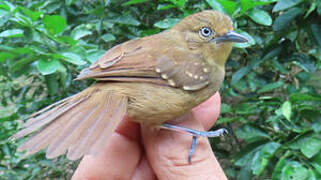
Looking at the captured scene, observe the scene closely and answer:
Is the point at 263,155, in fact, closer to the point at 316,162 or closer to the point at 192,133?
the point at 316,162

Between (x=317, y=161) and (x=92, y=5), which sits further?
(x=92, y=5)

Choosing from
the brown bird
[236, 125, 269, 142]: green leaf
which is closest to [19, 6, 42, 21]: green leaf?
the brown bird

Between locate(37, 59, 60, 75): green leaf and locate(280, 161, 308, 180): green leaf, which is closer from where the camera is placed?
locate(280, 161, 308, 180): green leaf

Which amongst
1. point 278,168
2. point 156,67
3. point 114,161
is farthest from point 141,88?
point 278,168

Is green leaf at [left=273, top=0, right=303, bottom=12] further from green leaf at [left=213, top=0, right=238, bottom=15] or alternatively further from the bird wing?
the bird wing

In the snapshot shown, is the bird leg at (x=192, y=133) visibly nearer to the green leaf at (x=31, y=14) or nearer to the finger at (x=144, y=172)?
the finger at (x=144, y=172)

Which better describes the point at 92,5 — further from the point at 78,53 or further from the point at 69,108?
the point at 69,108

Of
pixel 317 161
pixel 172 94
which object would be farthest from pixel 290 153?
pixel 172 94
